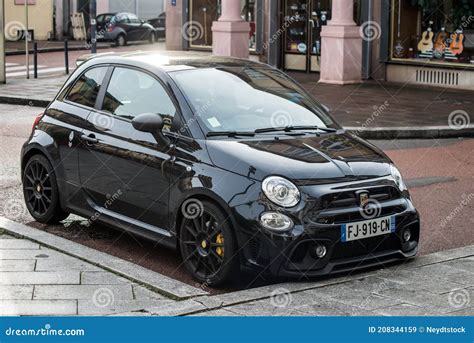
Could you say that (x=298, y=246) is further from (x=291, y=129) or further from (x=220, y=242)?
(x=291, y=129)

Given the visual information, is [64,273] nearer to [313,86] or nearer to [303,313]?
[303,313]

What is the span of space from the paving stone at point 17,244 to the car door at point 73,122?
0.73 m

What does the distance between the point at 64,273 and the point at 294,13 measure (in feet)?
67.2

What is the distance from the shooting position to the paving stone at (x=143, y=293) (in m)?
6.77

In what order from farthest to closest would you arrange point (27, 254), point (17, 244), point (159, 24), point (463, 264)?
point (159, 24) < point (17, 244) < point (27, 254) < point (463, 264)

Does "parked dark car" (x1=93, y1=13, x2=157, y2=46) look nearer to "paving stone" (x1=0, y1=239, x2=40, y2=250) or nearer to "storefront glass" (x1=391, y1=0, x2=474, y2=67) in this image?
"storefront glass" (x1=391, y1=0, x2=474, y2=67)

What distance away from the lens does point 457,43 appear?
22.6m

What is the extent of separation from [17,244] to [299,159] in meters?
2.40

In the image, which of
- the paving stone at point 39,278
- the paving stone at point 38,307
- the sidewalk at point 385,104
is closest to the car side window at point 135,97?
the paving stone at point 39,278

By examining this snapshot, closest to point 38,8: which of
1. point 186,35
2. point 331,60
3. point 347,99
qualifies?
point 186,35

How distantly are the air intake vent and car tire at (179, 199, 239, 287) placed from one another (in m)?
15.9

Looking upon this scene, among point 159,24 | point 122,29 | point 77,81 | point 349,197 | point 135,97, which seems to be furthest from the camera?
point 159,24

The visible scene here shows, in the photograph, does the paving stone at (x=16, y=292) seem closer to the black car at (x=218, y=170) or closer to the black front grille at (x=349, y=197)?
the black car at (x=218, y=170)

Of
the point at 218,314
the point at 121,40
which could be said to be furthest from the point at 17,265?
the point at 121,40
